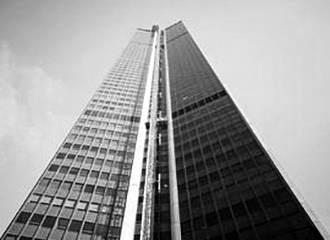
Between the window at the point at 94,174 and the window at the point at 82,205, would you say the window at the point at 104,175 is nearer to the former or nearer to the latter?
the window at the point at 94,174

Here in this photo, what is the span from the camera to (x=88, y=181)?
131 ft

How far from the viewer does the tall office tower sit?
28.8 m

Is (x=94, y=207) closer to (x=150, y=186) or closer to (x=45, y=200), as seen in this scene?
(x=45, y=200)

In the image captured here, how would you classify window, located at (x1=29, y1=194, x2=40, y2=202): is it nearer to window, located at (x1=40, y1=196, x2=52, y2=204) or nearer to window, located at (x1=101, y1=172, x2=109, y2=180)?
window, located at (x1=40, y1=196, x2=52, y2=204)

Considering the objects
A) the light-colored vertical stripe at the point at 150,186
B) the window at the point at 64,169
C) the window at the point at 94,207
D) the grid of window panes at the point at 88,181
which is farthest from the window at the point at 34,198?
the light-colored vertical stripe at the point at 150,186

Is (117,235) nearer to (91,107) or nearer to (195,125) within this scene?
(195,125)

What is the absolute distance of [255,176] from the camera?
109 ft

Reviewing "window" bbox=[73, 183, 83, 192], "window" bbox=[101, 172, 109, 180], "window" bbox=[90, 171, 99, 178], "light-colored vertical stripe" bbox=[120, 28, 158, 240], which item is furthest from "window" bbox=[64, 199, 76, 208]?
"light-colored vertical stripe" bbox=[120, 28, 158, 240]

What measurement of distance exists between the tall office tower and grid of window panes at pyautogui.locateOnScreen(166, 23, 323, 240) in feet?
0.39

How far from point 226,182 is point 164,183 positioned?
10370mm

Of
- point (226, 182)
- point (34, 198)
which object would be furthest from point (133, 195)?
point (34, 198)

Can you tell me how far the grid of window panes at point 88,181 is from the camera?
103 ft

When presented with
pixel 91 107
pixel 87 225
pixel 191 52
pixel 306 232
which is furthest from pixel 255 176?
pixel 191 52

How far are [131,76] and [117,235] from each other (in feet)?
202
